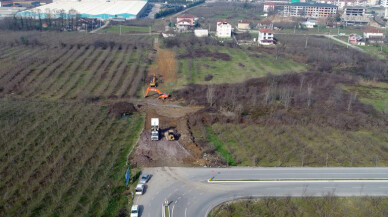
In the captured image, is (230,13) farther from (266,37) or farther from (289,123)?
(289,123)

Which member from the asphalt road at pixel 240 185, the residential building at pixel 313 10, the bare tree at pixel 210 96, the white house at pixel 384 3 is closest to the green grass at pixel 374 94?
the asphalt road at pixel 240 185

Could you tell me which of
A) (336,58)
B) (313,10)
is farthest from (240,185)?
(313,10)

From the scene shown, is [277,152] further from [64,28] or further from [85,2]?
[85,2]

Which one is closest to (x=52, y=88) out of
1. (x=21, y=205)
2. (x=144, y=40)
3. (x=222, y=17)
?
(x=21, y=205)

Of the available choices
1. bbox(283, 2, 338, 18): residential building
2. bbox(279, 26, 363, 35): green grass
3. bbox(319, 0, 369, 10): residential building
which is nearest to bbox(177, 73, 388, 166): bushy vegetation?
bbox(279, 26, 363, 35): green grass

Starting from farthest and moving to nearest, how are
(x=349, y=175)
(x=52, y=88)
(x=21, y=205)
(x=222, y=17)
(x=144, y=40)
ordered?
1. (x=222, y=17)
2. (x=144, y=40)
3. (x=52, y=88)
4. (x=349, y=175)
5. (x=21, y=205)

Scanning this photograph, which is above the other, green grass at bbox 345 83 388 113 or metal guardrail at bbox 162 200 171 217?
green grass at bbox 345 83 388 113

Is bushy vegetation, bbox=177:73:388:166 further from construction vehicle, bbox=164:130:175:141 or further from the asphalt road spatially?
construction vehicle, bbox=164:130:175:141
